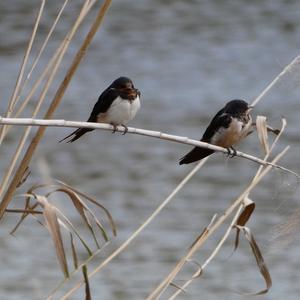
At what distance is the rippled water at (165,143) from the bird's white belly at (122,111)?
0.53 meters

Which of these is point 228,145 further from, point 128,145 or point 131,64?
point 131,64

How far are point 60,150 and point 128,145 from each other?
1.69 feet

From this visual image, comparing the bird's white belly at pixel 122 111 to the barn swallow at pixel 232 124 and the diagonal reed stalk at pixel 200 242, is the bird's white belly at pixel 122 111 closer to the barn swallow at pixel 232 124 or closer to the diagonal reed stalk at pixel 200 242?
the barn swallow at pixel 232 124

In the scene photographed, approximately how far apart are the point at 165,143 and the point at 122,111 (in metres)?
4.55

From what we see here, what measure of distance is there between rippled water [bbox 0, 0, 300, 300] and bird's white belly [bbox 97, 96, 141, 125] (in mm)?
535

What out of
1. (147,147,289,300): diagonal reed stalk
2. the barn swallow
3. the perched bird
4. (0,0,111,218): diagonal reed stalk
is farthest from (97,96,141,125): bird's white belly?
(0,0,111,218): diagonal reed stalk

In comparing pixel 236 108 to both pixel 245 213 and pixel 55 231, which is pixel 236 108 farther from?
pixel 55 231

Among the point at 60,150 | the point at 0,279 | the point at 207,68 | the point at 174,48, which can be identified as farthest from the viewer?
the point at 174,48

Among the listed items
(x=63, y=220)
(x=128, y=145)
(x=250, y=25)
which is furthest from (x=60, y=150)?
(x=63, y=220)

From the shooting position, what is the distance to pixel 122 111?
3256 millimetres

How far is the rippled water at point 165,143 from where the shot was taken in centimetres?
557

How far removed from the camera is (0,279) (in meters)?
5.47

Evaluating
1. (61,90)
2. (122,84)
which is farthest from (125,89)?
(61,90)

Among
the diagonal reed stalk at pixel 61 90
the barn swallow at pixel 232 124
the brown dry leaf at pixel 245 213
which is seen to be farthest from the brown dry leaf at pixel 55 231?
the barn swallow at pixel 232 124
